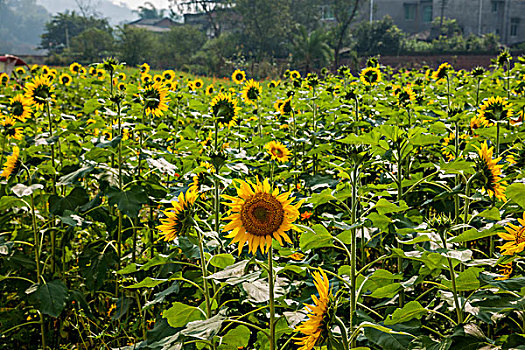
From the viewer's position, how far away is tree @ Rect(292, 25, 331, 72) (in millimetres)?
26719

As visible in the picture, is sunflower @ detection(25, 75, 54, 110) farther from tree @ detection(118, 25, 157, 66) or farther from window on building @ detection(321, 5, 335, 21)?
window on building @ detection(321, 5, 335, 21)

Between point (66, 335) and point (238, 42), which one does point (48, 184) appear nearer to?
point (66, 335)

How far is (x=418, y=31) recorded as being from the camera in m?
39.2

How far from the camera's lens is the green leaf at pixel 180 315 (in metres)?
1.39

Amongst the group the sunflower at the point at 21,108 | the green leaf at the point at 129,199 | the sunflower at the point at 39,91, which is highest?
the sunflower at the point at 39,91

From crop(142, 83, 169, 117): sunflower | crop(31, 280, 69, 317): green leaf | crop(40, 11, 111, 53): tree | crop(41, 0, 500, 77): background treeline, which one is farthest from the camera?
crop(40, 11, 111, 53): tree

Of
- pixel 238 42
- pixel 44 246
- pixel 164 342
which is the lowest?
pixel 44 246

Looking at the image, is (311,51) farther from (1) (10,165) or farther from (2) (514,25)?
(1) (10,165)

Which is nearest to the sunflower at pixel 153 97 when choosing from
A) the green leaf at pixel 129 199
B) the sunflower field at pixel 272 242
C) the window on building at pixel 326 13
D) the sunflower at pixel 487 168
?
the sunflower field at pixel 272 242

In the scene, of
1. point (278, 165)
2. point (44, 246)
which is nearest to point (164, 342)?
point (278, 165)

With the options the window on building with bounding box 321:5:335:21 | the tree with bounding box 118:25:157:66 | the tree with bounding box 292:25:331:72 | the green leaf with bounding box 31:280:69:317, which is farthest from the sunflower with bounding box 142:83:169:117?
the window on building with bounding box 321:5:335:21

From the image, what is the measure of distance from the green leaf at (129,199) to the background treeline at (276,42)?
21634 mm

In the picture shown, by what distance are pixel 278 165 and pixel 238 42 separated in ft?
107

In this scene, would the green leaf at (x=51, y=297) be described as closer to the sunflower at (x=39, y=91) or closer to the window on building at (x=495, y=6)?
the sunflower at (x=39, y=91)
